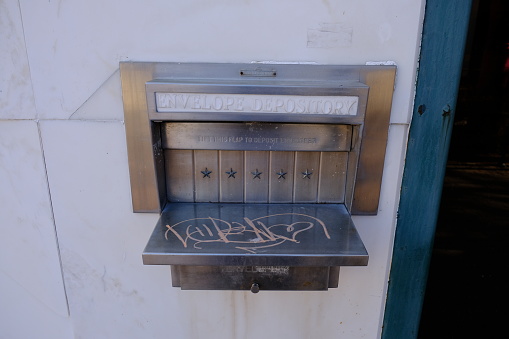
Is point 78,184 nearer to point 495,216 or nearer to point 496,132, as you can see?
point 495,216

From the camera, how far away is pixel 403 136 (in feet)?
4.55

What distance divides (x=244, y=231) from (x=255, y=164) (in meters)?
0.26

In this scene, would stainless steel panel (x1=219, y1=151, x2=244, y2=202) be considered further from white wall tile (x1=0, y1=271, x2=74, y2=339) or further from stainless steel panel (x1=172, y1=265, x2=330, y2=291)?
white wall tile (x1=0, y1=271, x2=74, y2=339)

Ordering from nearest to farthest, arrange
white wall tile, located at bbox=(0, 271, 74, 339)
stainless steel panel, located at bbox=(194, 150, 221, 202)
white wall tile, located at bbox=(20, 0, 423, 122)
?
white wall tile, located at bbox=(20, 0, 423, 122) < stainless steel panel, located at bbox=(194, 150, 221, 202) < white wall tile, located at bbox=(0, 271, 74, 339)

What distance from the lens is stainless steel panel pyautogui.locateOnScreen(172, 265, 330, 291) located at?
4.51 feet

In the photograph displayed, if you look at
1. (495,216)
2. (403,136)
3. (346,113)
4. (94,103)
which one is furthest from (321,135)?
(495,216)

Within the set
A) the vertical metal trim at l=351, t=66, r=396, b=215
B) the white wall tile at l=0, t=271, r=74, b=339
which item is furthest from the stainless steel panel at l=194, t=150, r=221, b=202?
the white wall tile at l=0, t=271, r=74, b=339

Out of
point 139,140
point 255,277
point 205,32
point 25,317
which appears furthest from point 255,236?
point 25,317

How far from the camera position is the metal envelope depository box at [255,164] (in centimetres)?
117

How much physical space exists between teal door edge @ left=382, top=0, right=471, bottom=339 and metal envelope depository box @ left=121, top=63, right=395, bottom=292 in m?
0.14

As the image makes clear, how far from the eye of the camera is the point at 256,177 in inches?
54.9

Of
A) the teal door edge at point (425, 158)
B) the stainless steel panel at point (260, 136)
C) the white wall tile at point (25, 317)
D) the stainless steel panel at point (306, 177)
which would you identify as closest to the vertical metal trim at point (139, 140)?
the stainless steel panel at point (260, 136)

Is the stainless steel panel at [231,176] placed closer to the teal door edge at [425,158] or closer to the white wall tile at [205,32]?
the white wall tile at [205,32]

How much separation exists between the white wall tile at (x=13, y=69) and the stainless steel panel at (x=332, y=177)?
1.08 meters
